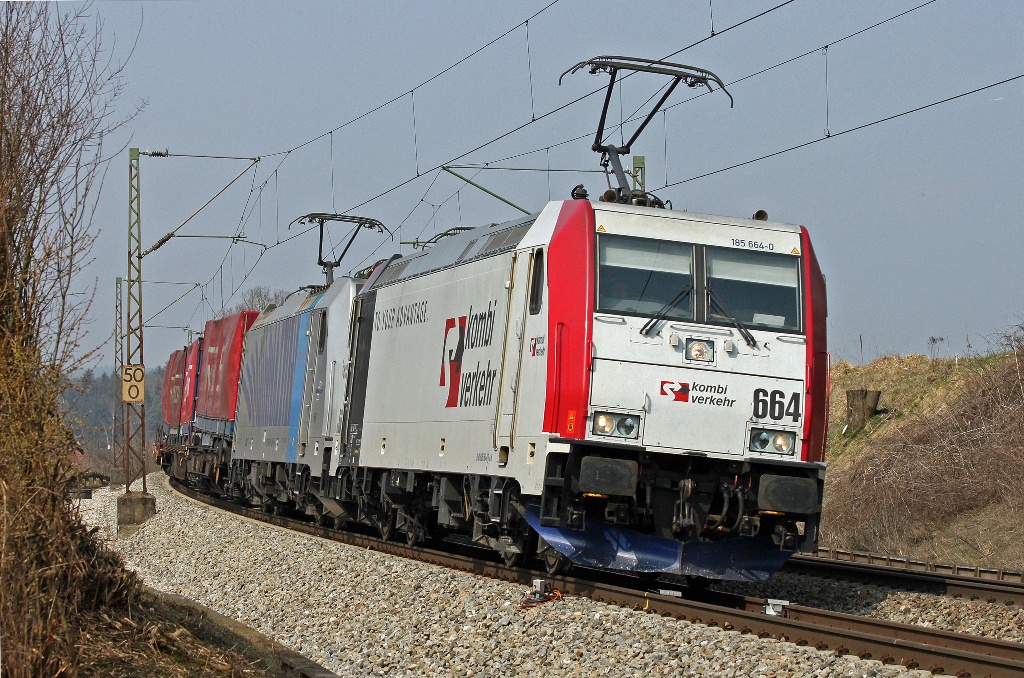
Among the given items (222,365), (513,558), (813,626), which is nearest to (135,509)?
(222,365)

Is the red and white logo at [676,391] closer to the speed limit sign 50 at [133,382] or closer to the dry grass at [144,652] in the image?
the dry grass at [144,652]

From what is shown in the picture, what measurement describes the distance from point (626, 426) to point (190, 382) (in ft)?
→ 86.5

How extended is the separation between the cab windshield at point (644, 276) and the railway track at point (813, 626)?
8.24 feet

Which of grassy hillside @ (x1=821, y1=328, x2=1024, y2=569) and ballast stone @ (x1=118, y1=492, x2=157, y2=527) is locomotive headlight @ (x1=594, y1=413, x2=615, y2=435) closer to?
grassy hillside @ (x1=821, y1=328, x2=1024, y2=569)

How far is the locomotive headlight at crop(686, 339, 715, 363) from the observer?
11.2 metres

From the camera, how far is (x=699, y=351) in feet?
36.9

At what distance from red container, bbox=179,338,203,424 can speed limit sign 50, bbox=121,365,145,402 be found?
585cm

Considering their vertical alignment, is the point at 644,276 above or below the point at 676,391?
above

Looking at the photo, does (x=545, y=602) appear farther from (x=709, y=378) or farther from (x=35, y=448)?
(x=35, y=448)

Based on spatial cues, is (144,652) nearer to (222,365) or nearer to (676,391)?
(676,391)

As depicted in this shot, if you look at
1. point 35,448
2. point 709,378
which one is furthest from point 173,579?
point 35,448

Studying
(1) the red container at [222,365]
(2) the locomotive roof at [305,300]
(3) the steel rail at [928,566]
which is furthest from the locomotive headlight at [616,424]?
(1) the red container at [222,365]

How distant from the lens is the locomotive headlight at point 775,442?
11.3 meters

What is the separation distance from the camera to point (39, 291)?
26.1 feet
